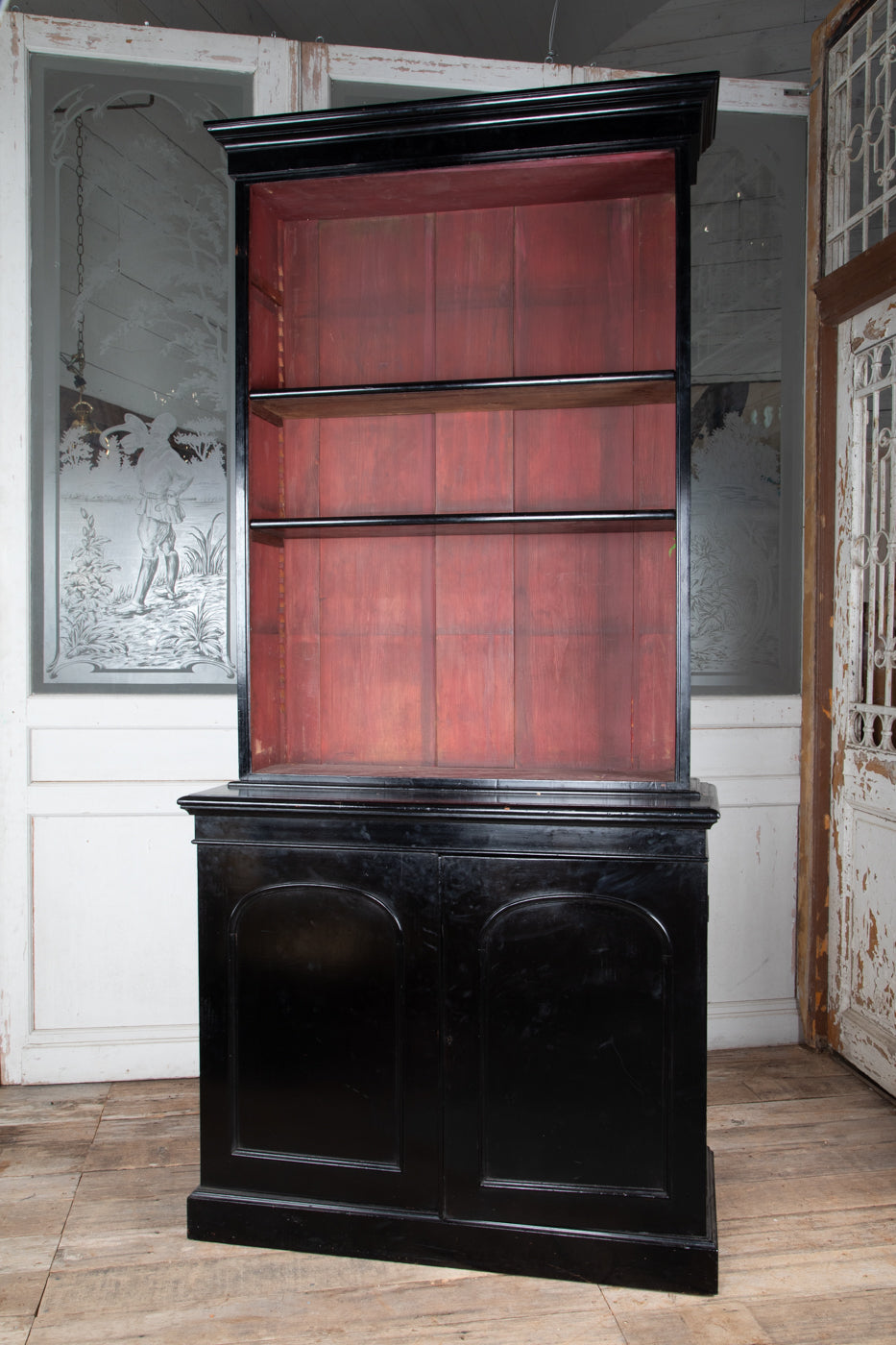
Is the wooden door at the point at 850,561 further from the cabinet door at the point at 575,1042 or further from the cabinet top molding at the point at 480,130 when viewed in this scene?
the cabinet door at the point at 575,1042

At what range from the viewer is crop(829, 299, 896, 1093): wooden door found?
2.70 metres

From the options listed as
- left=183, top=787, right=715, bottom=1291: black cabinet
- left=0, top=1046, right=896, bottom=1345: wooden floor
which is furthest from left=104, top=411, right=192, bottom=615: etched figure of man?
left=0, top=1046, right=896, bottom=1345: wooden floor

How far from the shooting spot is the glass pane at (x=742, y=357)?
2.97 metres

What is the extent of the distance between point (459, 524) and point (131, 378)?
1.34m

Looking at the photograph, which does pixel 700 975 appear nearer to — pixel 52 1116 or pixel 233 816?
pixel 233 816

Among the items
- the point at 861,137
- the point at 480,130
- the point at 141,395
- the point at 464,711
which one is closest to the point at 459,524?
the point at 464,711

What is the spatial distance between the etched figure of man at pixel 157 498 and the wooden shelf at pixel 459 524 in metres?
0.65

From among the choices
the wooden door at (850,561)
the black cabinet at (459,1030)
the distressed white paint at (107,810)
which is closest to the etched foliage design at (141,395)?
the distressed white paint at (107,810)

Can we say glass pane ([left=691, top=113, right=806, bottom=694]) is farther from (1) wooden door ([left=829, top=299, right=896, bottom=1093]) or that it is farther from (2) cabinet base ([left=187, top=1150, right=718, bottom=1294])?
(2) cabinet base ([left=187, top=1150, right=718, bottom=1294])

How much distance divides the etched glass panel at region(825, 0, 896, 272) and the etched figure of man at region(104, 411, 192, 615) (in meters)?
2.23

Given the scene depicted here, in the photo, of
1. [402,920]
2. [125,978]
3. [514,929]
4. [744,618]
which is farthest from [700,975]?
[125,978]

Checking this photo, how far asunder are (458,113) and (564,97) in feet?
0.78

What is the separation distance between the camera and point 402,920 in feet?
6.55

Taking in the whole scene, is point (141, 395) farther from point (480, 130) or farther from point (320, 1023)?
point (320, 1023)
